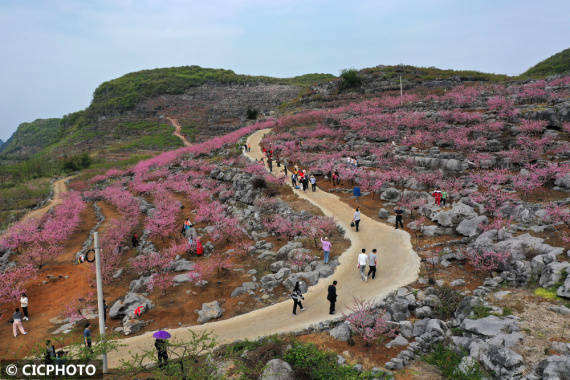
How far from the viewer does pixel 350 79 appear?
79.4 meters

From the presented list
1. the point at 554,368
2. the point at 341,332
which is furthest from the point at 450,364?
the point at 341,332

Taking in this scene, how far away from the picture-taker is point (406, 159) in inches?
1270

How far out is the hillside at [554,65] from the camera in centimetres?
7186

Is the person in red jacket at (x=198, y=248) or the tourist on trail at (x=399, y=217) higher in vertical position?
the tourist on trail at (x=399, y=217)

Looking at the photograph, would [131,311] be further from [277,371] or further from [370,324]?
[370,324]

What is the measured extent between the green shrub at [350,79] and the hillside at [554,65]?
38.3 meters

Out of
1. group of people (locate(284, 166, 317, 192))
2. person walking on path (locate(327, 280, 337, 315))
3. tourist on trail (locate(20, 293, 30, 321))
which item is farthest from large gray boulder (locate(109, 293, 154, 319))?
group of people (locate(284, 166, 317, 192))

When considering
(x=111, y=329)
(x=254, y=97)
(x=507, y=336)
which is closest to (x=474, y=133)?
(x=507, y=336)

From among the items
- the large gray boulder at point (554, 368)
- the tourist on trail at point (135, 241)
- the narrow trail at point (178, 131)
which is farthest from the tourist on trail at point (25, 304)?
the narrow trail at point (178, 131)

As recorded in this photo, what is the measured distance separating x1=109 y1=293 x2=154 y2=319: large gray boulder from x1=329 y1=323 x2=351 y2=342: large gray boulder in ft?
35.5

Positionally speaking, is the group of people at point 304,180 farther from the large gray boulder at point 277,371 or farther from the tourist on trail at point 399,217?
the large gray boulder at point 277,371

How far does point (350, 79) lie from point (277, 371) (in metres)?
79.5

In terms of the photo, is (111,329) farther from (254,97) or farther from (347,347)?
(254,97)

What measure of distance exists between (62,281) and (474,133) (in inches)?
1673
